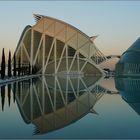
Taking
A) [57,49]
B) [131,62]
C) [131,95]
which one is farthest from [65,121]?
[57,49]

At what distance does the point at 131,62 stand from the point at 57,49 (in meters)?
17.3

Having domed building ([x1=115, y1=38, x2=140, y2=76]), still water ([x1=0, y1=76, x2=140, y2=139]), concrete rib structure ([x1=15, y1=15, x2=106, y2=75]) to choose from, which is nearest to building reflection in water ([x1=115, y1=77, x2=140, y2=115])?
still water ([x1=0, y1=76, x2=140, y2=139])

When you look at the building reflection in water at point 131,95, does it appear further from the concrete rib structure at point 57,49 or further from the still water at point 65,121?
the concrete rib structure at point 57,49

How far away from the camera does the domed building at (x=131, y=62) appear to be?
240ft

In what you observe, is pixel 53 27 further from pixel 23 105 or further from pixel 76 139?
pixel 76 139

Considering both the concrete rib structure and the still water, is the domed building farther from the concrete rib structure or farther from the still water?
the still water

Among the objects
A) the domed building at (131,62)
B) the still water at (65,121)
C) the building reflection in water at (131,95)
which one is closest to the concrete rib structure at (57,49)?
the domed building at (131,62)

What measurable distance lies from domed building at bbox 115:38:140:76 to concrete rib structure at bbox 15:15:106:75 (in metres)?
5.59

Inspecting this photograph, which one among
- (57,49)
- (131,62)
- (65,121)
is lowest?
(65,121)

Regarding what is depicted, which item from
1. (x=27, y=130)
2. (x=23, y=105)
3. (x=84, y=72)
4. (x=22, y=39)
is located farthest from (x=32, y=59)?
(x=27, y=130)

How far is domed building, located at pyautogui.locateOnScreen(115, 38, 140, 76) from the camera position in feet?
240

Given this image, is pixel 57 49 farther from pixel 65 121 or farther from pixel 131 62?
pixel 65 121

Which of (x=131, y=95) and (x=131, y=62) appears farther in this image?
(x=131, y=62)

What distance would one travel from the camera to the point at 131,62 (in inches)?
2945
